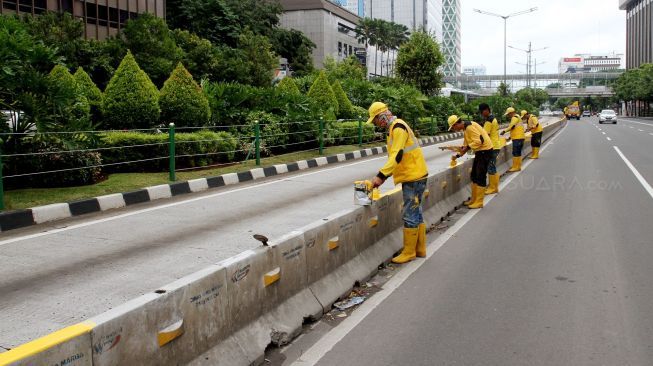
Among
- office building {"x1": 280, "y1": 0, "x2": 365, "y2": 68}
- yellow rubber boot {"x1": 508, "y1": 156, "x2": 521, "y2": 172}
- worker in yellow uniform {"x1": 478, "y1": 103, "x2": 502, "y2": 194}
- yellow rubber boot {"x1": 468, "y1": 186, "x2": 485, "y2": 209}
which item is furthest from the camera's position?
office building {"x1": 280, "y1": 0, "x2": 365, "y2": 68}

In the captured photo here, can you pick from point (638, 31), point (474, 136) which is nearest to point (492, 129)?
point (474, 136)

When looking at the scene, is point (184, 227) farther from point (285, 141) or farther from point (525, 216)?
point (285, 141)

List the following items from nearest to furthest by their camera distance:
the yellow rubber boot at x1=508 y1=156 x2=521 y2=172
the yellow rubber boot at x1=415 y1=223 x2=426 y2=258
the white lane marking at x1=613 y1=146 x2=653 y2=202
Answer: the yellow rubber boot at x1=415 y1=223 x2=426 y2=258, the white lane marking at x1=613 y1=146 x2=653 y2=202, the yellow rubber boot at x1=508 y1=156 x2=521 y2=172

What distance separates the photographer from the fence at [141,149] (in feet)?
34.5

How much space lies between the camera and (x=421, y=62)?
42406 mm

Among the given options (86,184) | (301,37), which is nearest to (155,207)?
(86,184)

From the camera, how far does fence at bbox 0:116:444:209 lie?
34.5 ft

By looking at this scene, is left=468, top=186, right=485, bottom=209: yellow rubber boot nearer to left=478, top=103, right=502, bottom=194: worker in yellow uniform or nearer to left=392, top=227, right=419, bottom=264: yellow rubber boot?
left=478, top=103, right=502, bottom=194: worker in yellow uniform

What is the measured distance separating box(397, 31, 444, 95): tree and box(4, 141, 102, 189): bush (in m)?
32.9

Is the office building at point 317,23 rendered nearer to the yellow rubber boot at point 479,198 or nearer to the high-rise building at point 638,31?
the high-rise building at point 638,31

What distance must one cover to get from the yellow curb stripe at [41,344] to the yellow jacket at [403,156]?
4091 mm

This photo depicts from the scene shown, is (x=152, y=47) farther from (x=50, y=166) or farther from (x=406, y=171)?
(x=406, y=171)

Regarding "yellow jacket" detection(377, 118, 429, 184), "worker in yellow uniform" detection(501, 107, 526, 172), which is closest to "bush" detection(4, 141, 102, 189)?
"yellow jacket" detection(377, 118, 429, 184)

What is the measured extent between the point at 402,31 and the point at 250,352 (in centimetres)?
9662
